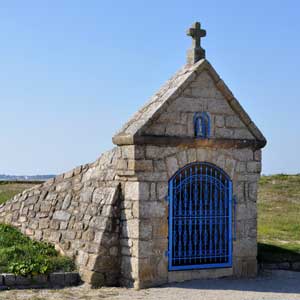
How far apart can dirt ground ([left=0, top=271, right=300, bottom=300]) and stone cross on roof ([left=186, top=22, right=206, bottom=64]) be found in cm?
400

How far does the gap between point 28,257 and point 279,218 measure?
943cm

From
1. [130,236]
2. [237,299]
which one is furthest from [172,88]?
[237,299]

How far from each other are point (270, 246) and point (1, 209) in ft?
20.6

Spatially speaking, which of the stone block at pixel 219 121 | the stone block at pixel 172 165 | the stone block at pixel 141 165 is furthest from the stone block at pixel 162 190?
the stone block at pixel 219 121

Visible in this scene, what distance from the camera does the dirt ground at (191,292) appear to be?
30.6ft

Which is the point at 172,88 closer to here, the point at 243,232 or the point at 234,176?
the point at 234,176

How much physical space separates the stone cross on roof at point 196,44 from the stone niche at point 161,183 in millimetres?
185

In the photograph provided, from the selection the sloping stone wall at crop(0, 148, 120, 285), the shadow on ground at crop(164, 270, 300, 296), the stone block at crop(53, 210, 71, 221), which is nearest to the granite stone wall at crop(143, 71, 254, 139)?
the sloping stone wall at crop(0, 148, 120, 285)

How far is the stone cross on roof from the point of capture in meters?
10.9

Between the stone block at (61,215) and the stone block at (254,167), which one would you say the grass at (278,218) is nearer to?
the stone block at (254,167)

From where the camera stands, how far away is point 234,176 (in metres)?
10.8

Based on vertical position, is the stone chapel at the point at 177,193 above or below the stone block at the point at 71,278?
above

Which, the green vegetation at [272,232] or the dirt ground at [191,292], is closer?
the dirt ground at [191,292]

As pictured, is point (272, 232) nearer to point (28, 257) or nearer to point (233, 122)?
point (233, 122)
